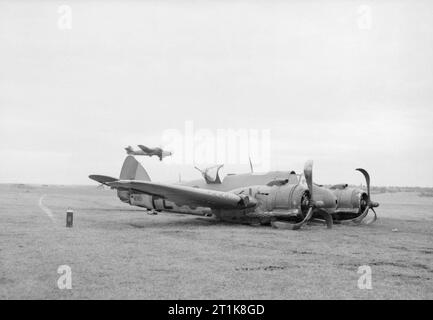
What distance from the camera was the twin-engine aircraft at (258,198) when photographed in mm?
16625

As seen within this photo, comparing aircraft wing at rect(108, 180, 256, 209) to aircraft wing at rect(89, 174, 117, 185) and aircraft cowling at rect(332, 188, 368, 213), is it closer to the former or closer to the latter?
aircraft wing at rect(89, 174, 117, 185)

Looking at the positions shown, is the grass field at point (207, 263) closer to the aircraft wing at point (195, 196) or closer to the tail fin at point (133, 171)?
the aircraft wing at point (195, 196)

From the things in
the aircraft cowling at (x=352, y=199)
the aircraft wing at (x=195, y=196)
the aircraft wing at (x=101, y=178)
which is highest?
the aircraft wing at (x=101, y=178)

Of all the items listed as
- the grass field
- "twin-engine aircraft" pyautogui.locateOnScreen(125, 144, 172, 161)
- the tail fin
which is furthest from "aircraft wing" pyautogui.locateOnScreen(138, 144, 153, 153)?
the grass field

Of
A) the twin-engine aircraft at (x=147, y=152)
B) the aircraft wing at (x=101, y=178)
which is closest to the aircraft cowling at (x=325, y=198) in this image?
the aircraft wing at (x=101, y=178)

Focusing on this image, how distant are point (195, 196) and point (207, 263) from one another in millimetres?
7842

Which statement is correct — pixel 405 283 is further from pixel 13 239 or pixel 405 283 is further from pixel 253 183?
pixel 253 183

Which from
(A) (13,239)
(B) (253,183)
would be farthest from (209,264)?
(B) (253,183)

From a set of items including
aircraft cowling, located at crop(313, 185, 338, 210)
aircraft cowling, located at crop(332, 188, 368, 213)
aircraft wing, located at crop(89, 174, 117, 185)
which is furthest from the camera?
aircraft cowling, located at crop(332, 188, 368, 213)

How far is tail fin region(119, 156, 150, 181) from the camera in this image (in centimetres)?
2445

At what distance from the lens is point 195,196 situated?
17.0m

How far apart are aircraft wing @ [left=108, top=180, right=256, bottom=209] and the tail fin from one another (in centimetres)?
688

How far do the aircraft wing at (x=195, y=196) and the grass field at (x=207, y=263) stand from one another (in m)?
1.69

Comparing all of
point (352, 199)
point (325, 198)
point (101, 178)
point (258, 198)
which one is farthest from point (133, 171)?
point (352, 199)
